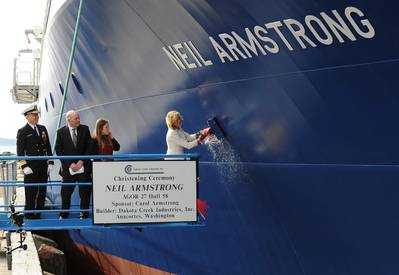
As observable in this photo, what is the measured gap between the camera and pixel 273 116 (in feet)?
16.7

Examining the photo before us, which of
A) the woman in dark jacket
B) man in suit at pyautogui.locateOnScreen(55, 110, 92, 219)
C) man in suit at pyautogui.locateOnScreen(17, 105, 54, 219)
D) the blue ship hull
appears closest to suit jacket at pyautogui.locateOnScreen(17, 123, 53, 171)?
man in suit at pyautogui.locateOnScreen(17, 105, 54, 219)

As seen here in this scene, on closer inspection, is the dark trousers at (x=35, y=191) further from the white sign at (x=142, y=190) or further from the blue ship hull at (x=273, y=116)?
the white sign at (x=142, y=190)

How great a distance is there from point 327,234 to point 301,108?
1.08 m

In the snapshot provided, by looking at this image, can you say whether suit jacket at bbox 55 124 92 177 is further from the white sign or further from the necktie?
the white sign

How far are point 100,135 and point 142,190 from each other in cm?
126

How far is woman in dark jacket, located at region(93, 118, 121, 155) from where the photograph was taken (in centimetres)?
630

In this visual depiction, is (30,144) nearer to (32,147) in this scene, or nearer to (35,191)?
(32,147)

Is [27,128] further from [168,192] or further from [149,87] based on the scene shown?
[168,192]

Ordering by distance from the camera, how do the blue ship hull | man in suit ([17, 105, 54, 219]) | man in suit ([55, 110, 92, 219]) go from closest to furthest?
the blue ship hull < man in suit ([55, 110, 92, 219]) < man in suit ([17, 105, 54, 219])

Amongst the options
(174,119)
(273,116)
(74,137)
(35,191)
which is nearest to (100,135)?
(74,137)

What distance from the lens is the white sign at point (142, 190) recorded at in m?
5.40

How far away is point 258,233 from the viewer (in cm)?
562

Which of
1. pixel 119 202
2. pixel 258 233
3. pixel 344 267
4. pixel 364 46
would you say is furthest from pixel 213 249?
pixel 364 46

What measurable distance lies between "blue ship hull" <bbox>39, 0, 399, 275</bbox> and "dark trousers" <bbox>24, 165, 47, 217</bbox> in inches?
47.7
